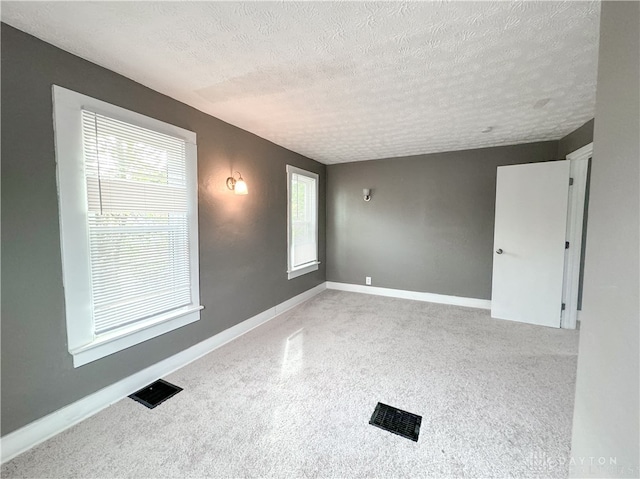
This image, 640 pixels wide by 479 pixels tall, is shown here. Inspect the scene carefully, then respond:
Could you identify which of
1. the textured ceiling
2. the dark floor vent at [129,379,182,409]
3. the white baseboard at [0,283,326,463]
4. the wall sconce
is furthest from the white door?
the dark floor vent at [129,379,182,409]

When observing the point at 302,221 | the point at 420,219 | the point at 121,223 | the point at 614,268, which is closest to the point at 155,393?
the point at 121,223

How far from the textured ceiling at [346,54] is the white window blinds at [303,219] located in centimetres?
145

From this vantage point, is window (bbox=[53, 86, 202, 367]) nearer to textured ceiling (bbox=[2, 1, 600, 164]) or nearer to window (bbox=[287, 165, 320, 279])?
textured ceiling (bbox=[2, 1, 600, 164])

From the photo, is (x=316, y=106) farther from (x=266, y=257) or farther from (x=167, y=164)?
(x=266, y=257)

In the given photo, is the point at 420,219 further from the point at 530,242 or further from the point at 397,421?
the point at 397,421

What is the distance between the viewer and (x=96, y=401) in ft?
6.05

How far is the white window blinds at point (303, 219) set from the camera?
402 cm

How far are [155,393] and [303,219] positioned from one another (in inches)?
115

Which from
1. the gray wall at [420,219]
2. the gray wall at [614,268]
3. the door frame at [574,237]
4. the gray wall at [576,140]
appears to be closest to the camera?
the gray wall at [614,268]

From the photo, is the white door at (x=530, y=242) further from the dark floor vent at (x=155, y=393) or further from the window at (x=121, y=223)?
the dark floor vent at (x=155, y=393)

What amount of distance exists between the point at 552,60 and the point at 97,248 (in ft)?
10.7

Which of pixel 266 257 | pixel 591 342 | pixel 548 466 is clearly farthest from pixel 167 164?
pixel 548 466

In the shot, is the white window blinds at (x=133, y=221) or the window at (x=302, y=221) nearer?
the white window blinds at (x=133, y=221)

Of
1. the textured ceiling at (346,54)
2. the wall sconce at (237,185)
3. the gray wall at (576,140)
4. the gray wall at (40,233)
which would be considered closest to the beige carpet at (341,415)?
the gray wall at (40,233)
